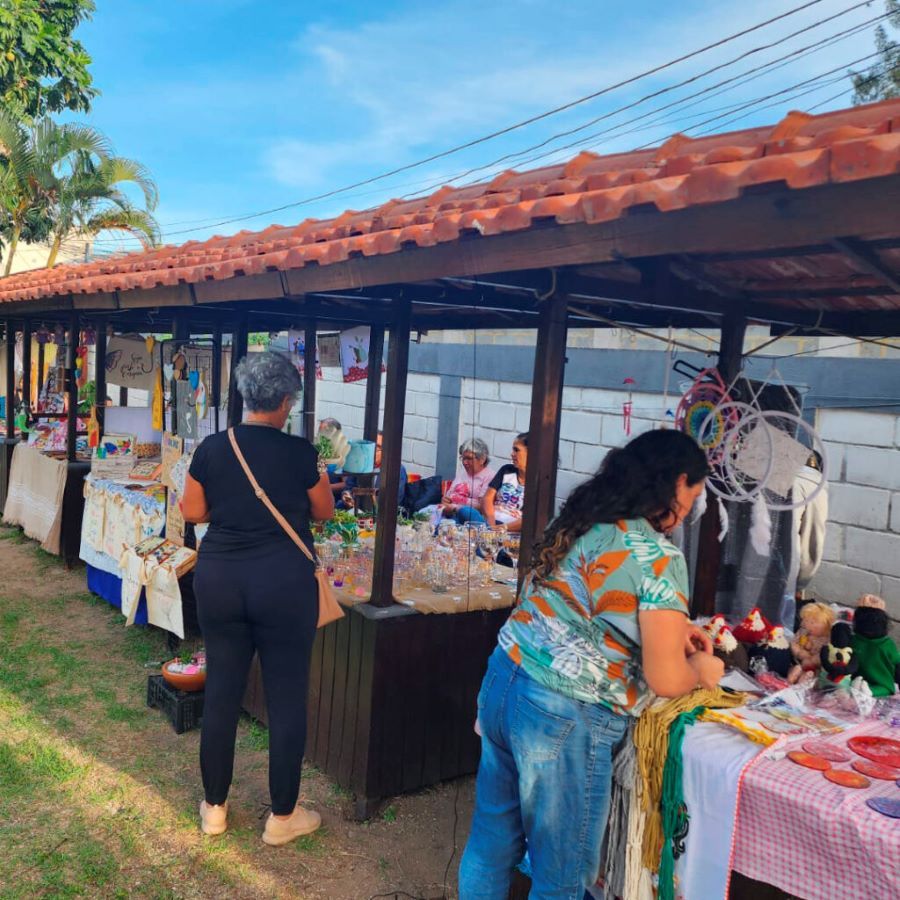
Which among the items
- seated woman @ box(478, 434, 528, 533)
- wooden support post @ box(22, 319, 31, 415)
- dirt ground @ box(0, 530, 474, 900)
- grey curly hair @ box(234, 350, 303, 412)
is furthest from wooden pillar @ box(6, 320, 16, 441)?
grey curly hair @ box(234, 350, 303, 412)

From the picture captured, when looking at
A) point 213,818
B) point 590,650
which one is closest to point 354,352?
point 213,818

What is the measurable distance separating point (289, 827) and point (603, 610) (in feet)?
6.63

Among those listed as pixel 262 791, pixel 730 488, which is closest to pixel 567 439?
pixel 730 488

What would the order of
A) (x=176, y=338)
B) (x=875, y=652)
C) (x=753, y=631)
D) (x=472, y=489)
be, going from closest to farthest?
(x=875, y=652) < (x=753, y=631) < (x=176, y=338) < (x=472, y=489)

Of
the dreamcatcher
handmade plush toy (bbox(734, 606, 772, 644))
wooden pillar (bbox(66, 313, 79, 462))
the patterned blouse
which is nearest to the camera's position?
the patterned blouse

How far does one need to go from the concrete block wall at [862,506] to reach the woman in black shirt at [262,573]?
465cm

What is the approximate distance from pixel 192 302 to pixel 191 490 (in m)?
1.61

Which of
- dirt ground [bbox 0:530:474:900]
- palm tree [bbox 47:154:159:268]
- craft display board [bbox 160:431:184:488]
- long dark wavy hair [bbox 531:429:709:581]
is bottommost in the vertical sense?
dirt ground [bbox 0:530:474:900]

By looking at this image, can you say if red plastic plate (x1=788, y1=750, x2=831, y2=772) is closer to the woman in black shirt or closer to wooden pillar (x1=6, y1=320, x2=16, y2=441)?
the woman in black shirt

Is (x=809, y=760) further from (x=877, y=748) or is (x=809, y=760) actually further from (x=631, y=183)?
(x=631, y=183)

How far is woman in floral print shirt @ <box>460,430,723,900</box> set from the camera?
6.75 feet

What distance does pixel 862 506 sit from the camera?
627cm

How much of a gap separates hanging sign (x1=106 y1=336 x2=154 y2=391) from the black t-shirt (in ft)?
15.3

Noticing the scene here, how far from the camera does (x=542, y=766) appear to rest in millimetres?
2156
